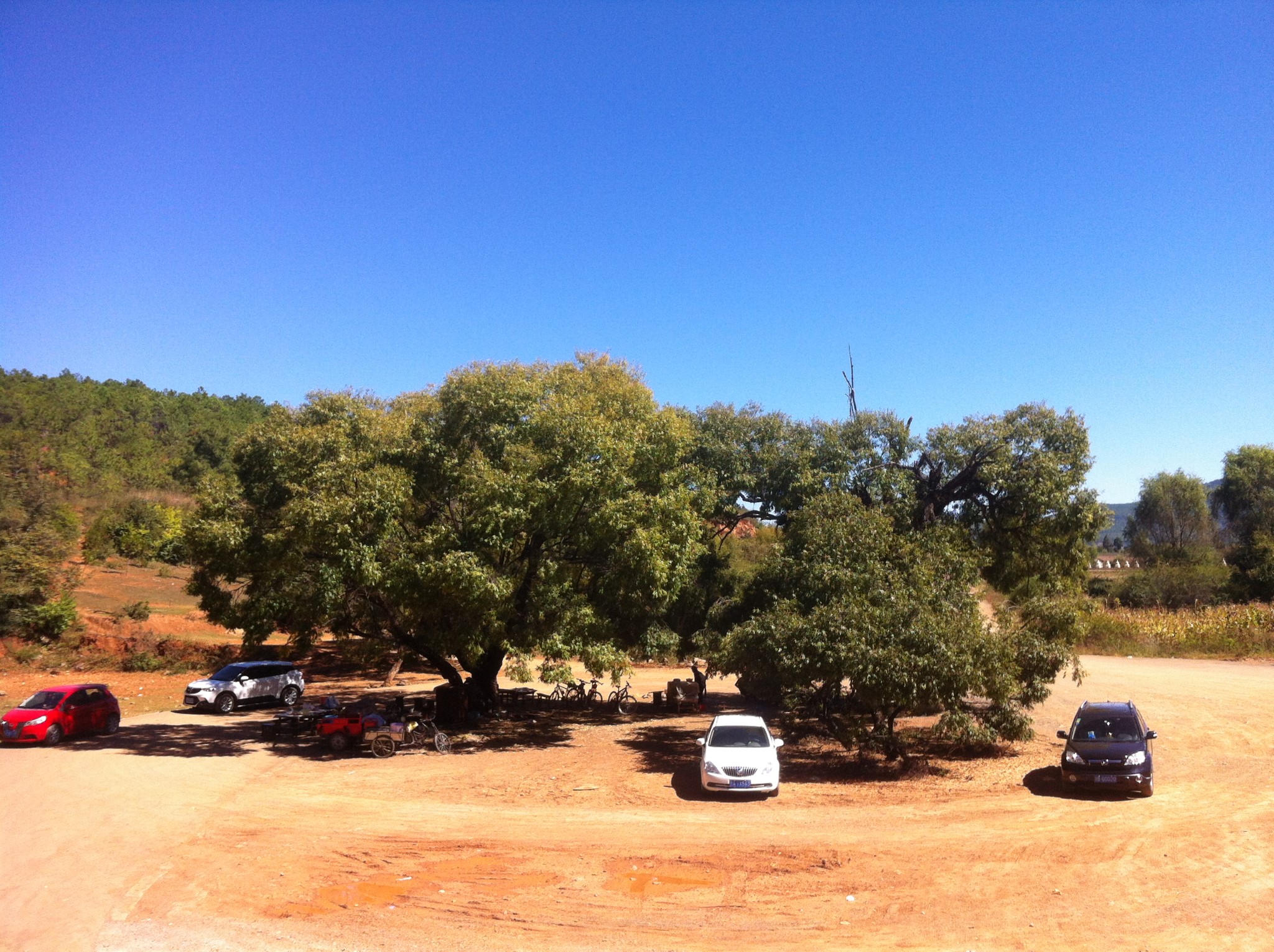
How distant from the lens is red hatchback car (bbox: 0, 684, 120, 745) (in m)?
20.4

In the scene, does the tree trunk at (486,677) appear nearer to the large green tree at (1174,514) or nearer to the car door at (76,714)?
the car door at (76,714)

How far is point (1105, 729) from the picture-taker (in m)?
15.3

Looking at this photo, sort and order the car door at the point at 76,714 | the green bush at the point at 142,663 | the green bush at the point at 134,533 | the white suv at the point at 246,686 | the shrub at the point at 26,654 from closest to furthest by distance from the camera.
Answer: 1. the car door at the point at 76,714
2. the white suv at the point at 246,686
3. the shrub at the point at 26,654
4. the green bush at the point at 142,663
5. the green bush at the point at 134,533

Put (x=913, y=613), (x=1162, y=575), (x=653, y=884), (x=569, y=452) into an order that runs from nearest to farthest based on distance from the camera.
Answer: (x=653, y=884)
(x=913, y=613)
(x=569, y=452)
(x=1162, y=575)

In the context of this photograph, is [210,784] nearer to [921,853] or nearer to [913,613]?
[921,853]

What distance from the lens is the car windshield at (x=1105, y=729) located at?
594 inches

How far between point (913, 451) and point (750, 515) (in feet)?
17.6

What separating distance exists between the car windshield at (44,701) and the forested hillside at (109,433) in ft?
113

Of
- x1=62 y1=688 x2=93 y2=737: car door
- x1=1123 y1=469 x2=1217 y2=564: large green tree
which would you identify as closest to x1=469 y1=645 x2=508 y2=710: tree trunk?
x1=62 y1=688 x2=93 y2=737: car door

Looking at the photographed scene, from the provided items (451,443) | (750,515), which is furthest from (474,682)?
(750,515)

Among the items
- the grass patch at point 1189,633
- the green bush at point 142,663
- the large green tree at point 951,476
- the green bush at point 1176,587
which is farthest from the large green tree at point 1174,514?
the green bush at point 142,663

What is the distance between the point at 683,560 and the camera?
20.0m

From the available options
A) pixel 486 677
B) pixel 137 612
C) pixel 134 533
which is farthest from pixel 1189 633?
pixel 134 533

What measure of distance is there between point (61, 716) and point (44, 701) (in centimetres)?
73
